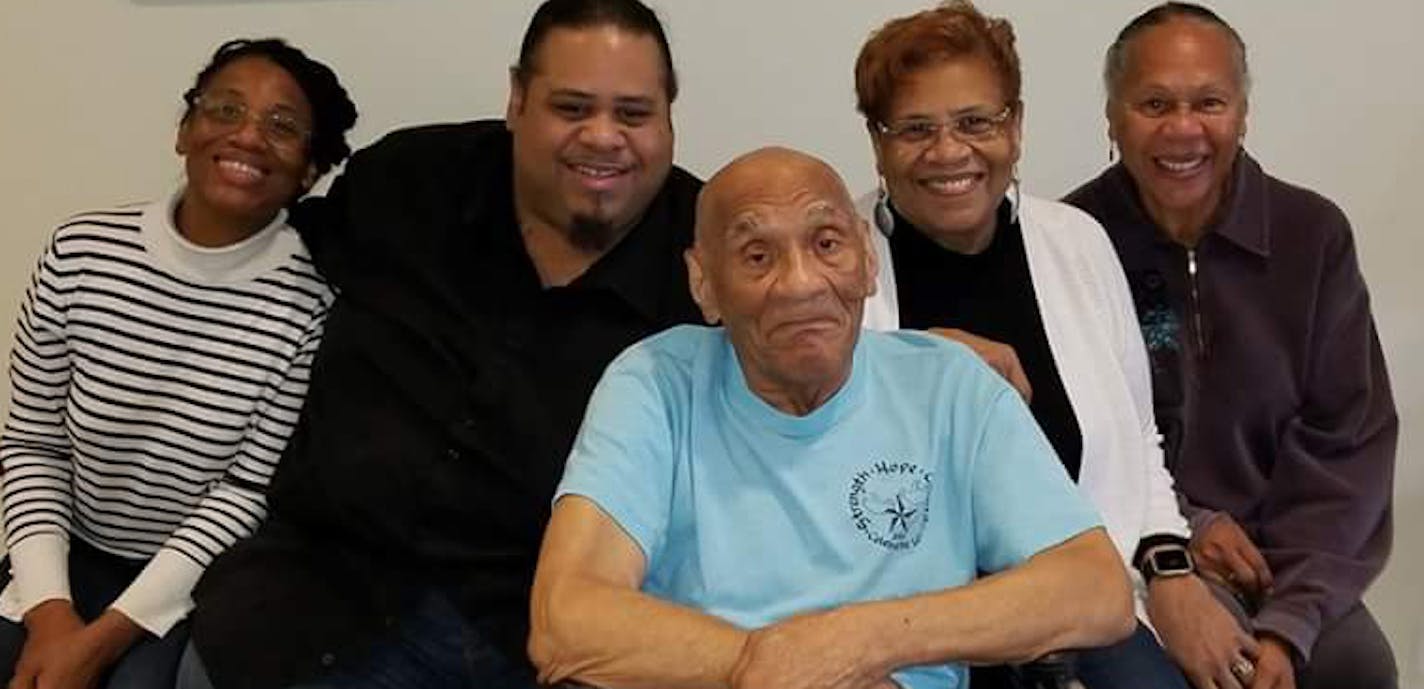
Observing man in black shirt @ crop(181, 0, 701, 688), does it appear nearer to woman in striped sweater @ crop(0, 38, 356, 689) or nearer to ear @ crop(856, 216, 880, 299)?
woman in striped sweater @ crop(0, 38, 356, 689)

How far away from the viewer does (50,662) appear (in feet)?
6.41

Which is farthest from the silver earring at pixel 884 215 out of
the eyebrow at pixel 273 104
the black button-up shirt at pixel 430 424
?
the eyebrow at pixel 273 104

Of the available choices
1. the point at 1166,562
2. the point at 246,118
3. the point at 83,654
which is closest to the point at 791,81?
the point at 246,118

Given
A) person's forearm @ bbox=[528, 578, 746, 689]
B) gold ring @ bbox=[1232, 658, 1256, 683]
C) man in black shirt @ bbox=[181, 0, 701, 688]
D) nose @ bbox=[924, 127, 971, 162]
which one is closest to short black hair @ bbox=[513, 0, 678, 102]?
man in black shirt @ bbox=[181, 0, 701, 688]

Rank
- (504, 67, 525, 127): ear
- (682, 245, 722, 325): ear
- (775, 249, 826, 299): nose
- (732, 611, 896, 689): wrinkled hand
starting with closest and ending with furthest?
(732, 611, 896, 689): wrinkled hand < (775, 249, 826, 299): nose < (682, 245, 722, 325): ear < (504, 67, 525, 127): ear

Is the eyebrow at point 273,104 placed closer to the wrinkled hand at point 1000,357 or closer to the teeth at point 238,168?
the teeth at point 238,168

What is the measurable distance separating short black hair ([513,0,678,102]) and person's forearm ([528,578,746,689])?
2.42 feet

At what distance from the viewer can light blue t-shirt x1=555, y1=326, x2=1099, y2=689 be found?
5.14 ft

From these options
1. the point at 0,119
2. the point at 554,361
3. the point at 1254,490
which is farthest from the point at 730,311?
the point at 0,119

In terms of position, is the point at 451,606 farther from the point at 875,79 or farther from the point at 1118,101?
the point at 1118,101

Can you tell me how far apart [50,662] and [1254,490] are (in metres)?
1.62

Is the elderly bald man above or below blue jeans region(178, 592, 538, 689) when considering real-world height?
above

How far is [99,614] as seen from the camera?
210 cm

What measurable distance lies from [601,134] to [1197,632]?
0.95 metres
